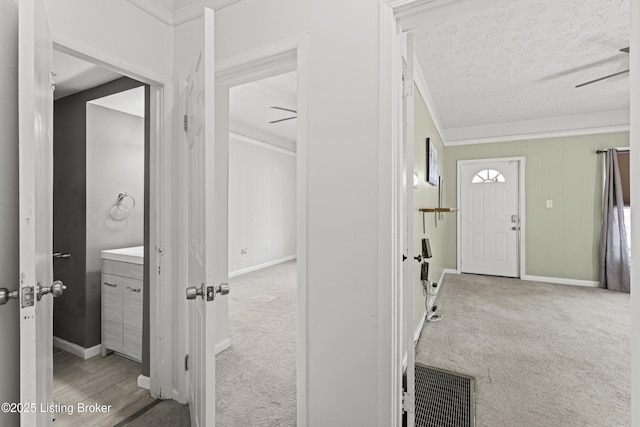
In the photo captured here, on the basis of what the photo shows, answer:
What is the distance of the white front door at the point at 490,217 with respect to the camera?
17.4 feet

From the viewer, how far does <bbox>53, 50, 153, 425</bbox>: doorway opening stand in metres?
2.39

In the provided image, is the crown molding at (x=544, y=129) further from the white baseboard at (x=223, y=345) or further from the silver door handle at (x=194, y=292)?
the silver door handle at (x=194, y=292)

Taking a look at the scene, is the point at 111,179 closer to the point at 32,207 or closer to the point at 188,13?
the point at 188,13

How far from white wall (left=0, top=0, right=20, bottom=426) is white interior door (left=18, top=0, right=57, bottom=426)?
189 millimetres

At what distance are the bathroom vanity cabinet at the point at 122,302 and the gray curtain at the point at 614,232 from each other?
5941mm

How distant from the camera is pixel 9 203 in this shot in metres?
1.30

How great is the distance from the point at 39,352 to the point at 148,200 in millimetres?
1082

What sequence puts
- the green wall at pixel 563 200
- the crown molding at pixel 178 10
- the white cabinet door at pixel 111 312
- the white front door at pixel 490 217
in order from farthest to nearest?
the white front door at pixel 490 217, the green wall at pixel 563 200, the white cabinet door at pixel 111 312, the crown molding at pixel 178 10

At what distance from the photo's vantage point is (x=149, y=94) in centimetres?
204

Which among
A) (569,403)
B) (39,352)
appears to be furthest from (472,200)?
(39,352)

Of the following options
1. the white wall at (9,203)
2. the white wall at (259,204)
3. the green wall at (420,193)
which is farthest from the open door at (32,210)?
the white wall at (259,204)

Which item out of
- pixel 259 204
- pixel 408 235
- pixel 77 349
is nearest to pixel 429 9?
pixel 408 235

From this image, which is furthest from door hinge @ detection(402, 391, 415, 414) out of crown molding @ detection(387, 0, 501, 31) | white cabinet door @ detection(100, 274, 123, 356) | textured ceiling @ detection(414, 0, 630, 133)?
white cabinet door @ detection(100, 274, 123, 356)

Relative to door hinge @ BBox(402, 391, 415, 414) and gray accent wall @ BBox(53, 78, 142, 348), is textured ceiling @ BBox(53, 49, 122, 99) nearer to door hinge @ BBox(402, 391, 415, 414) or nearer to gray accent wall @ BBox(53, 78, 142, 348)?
gray accent wall @ BBox(53, 78, 142, 348)
